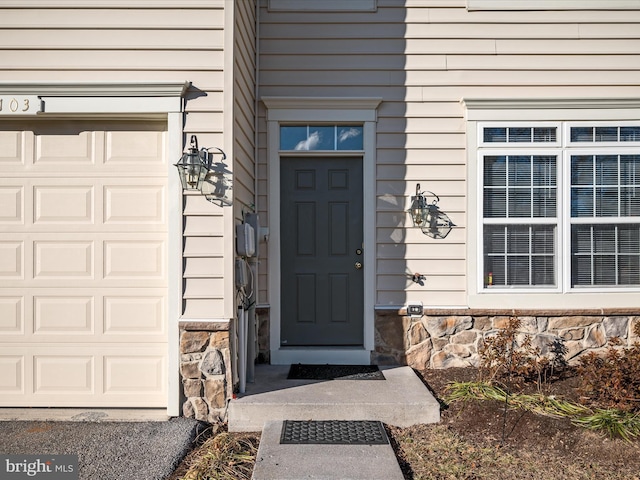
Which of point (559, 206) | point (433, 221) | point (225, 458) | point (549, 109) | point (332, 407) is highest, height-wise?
point (549, 109)

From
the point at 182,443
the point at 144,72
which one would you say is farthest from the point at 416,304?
the point at 144,72

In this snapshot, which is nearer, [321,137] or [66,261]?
[66,261]

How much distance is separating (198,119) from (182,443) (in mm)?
2298

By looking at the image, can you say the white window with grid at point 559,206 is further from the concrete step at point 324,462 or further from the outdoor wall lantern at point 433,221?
the concrete step at point 324,462

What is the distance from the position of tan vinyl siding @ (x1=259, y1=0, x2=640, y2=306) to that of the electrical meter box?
38.5 inches

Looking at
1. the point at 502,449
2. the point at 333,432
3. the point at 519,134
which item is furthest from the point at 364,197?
the point at 502,449

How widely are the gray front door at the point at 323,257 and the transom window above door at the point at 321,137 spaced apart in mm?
128

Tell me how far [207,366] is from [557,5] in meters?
4.60

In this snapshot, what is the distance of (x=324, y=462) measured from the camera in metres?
3.04

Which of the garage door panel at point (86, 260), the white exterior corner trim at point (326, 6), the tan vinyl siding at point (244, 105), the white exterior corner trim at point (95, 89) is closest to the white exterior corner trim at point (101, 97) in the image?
the white exterior corner trim at point (95, 89)

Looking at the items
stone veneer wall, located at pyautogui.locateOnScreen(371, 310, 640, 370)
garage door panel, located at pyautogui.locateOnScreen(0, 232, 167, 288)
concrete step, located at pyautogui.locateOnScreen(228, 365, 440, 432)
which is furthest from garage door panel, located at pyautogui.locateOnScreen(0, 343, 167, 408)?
stone veneer wall, located at pyautogui.locateOnScreen(371, 310, 640, 370)

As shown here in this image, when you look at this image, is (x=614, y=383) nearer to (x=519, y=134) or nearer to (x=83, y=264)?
(x=519, y=134)

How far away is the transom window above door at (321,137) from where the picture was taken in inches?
199

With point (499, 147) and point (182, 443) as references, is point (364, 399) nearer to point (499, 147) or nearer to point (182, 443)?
point (182, 443)
